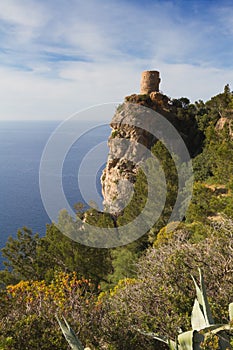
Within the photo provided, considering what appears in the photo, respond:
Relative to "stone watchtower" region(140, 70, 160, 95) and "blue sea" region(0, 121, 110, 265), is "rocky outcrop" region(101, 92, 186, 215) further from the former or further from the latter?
"blue sea" region(0, 121, 110, 265)

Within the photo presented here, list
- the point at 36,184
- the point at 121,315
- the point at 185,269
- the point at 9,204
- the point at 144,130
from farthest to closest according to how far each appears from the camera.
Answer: the point at 36,184, the point at 9,204, the point at 144,130, the point at 185,269, the point at 121,315

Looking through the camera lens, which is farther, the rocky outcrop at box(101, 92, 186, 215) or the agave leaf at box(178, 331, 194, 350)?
the rocky outcrop at box(101, 92, 186, 215)

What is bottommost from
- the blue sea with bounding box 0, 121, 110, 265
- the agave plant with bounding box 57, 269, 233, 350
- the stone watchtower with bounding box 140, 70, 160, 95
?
the agave plant with bounding box 57, 269, 233, 350

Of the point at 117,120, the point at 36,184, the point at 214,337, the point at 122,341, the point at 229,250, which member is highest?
the point at 117,120

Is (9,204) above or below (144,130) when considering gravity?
below

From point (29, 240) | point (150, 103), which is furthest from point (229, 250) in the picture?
point (150, 103)

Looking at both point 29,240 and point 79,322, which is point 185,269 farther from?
point 29,240

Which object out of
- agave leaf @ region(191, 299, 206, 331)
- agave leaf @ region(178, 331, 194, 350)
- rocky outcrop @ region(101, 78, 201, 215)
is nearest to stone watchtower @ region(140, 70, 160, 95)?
rocky outcrop @ region(101, 78, 201, 215)

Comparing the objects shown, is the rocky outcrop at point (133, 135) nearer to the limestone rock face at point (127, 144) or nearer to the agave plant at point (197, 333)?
the limestone rock face at point (127, 144)

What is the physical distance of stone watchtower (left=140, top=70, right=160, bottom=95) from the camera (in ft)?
Result: 102

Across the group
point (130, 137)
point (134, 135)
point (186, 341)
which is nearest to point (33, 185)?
point (130, 137)

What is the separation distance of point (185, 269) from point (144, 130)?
2271 centimetres

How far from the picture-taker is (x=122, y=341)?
5.71 meters

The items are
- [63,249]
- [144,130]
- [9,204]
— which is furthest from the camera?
[9,204]
